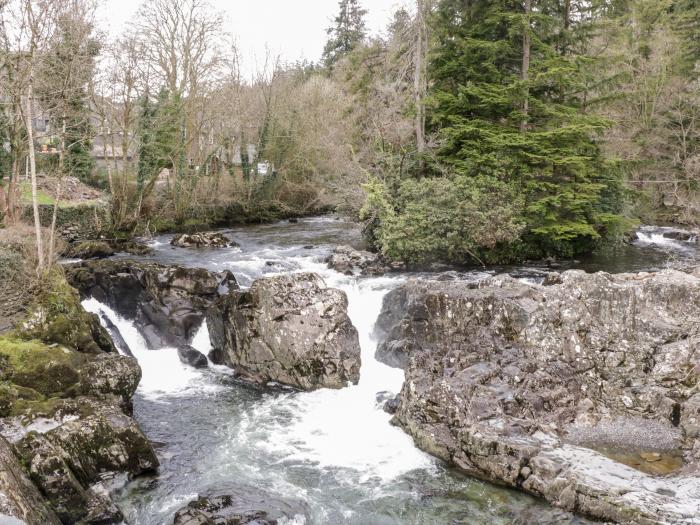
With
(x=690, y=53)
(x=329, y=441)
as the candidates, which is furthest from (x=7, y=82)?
(x=690, y=53)

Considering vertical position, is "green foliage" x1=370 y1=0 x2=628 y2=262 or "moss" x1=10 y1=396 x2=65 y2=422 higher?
"green foliage" x1=370 y1=0 x2=628 y2=262

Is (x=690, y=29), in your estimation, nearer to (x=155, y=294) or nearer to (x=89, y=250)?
(x=155, y=294)

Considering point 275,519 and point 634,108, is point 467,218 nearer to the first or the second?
point 275,519

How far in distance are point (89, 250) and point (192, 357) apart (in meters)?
9.04

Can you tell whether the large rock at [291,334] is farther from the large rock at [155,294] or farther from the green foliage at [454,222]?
the green foliage at [454,222]

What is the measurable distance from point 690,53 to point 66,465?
34.8m

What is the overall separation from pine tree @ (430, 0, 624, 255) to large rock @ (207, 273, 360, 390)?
31.8 ft

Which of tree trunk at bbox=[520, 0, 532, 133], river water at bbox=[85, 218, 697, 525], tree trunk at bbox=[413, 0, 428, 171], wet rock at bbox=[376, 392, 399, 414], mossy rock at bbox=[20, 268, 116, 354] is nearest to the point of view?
river water at bbox=[85, 218, 697, 525]

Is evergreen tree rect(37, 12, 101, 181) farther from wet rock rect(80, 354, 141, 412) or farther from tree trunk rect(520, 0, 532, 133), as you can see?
tree trunk rect(520, 0, 532, 133)

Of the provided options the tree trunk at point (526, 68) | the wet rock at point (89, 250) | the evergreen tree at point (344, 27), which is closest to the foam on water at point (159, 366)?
the wet rock at point (89, 250)

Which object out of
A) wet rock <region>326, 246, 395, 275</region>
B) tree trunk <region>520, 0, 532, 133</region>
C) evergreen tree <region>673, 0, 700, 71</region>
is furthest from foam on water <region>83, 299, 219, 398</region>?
evergreen tree <region>673, 0, 700, 71</region>

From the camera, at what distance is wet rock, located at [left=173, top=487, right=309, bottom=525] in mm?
8109

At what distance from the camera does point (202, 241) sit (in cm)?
2403

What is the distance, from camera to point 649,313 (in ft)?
42.5
